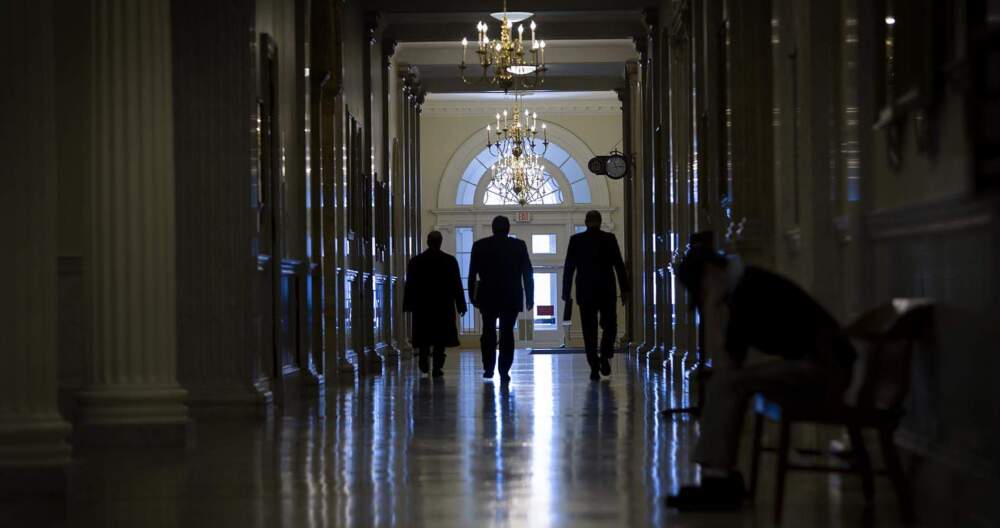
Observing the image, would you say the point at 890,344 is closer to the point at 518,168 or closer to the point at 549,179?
the point at 518,168

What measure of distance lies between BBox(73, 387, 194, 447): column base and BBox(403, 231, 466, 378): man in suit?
260 inches

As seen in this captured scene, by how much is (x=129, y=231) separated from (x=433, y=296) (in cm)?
677

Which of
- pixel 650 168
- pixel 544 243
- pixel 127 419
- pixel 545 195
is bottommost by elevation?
pixel 127 419

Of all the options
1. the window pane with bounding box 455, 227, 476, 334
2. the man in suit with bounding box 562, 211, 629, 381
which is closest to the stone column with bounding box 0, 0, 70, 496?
the man in suit with bounding box 562, 211, 629, 381

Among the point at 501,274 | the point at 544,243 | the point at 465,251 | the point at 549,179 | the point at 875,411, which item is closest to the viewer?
the point at 875,411

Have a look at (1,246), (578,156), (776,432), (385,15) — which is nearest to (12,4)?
(1,246)

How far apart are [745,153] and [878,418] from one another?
16.8ft

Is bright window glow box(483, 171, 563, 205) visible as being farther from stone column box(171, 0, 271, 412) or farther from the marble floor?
stone column box(171, 0, 271, 412)

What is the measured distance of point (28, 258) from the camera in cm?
537

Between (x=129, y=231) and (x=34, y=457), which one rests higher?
(x=129, y=231)

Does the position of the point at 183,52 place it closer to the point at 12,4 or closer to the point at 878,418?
the point at 12,4

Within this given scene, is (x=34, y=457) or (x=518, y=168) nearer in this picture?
(x=34, y=457)

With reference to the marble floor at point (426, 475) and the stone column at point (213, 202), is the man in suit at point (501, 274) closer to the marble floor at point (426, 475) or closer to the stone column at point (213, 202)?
the marble floor at point (426, 475)

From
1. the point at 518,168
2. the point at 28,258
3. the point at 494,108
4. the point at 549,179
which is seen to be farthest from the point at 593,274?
the point at 494,108
